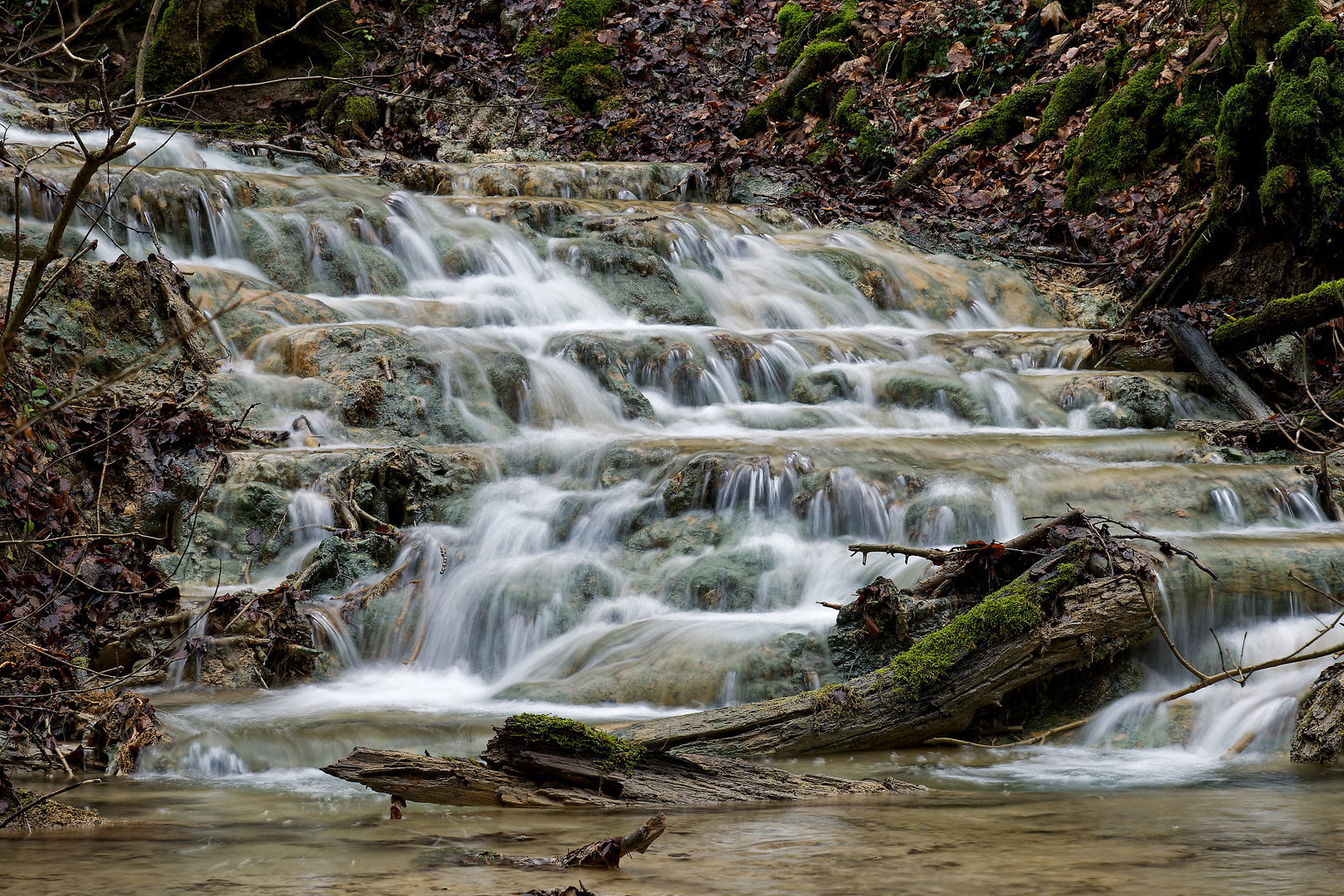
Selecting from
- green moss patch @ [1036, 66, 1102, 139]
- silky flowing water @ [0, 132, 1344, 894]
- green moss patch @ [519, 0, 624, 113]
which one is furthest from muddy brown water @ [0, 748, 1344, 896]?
green moss patch @ [519, 0, 624, 113]

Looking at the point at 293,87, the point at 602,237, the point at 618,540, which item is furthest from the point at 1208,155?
the point at 293,87

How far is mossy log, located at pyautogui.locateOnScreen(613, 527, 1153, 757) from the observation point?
12.6 ft

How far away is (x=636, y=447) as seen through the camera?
6664mm

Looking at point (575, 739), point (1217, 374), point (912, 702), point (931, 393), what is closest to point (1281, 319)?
point (1217, 374)

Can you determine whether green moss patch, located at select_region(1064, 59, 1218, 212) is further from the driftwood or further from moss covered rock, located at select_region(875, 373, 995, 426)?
→ moss covered rock, located at select_region(875, 373, 995, 426)

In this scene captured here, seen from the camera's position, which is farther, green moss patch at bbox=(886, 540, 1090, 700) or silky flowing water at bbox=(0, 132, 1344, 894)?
green moss patch at bbox=(886, 540, 1090, 700)

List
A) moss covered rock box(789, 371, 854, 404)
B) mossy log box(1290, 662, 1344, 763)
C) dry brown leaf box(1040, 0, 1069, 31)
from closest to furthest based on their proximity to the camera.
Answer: mossy log box(1290, 662, 1344, 763) < moss covered rock box(789, 371, 854, 404) < dry brown leaf box(1040, 0, 1069, 31)

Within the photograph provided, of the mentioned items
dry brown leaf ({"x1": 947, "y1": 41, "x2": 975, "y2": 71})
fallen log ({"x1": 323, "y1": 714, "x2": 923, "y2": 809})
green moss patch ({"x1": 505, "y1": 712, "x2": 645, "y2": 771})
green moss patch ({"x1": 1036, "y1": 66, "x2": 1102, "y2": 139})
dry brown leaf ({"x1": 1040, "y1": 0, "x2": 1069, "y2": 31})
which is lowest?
fallen log ({"x1": 323, "y1": 714, "x2": 923, "y2": 809})

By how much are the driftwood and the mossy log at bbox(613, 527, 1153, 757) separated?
3816mm

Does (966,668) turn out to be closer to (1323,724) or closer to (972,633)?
(972,633)

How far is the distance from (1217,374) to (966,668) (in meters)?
5.10

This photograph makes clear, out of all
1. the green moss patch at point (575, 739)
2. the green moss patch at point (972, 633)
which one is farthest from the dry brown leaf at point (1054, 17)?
the green moss patch at point (575, 739)

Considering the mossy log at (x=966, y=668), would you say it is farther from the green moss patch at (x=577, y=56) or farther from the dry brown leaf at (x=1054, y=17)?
the green moss patch at (x=577, y=56)

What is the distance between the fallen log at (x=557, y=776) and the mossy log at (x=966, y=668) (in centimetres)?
44
